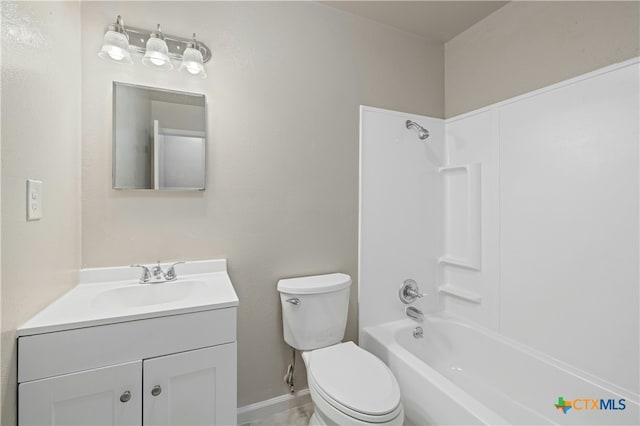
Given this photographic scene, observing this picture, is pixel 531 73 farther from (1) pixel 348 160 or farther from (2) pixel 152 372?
(2) pixel 152 372

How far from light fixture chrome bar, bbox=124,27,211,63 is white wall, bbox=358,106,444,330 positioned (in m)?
0.98

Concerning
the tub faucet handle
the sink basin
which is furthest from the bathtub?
the sink basin

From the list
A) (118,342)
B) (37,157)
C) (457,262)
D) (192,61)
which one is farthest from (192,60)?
(457,262)

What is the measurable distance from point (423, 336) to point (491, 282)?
0.57 meters

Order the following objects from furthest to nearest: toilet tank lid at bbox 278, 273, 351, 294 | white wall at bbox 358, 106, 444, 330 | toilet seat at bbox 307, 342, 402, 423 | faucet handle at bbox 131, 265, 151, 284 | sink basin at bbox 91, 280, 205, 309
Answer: white wall at bbox 358, 106, 444, 330 → toilet tank lid at bbox 278, 273, 351, 294 → faucet handle at bbox 131, 265, 151, 284 → sink basin at bbox 91, 280, 205, 309 → toilet seat at bbox 307, 342, 402, 423

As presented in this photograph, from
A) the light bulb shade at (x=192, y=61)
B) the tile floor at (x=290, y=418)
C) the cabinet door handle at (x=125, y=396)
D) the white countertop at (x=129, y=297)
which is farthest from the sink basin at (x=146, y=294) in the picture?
the light bulb shade at (x=192, y=61)

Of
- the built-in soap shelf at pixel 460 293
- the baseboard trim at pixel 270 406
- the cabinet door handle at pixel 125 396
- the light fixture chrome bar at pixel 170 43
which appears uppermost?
the light fixture chrome bar at pixel 170 43

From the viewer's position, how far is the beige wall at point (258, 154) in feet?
4.52

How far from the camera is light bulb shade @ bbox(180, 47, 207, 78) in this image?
4.65 ft

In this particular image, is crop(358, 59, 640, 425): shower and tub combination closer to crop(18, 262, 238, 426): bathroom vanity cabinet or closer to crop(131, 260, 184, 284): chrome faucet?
crop(18, 262, 238, 426): bathroom vanity cabinet

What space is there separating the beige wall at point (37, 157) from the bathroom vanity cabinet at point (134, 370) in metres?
0.06

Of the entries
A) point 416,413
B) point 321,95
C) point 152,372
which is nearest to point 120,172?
point 152,372

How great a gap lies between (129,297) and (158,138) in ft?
2.51

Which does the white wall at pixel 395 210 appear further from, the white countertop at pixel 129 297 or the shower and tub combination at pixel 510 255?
the white countertop at pixel 129 297
